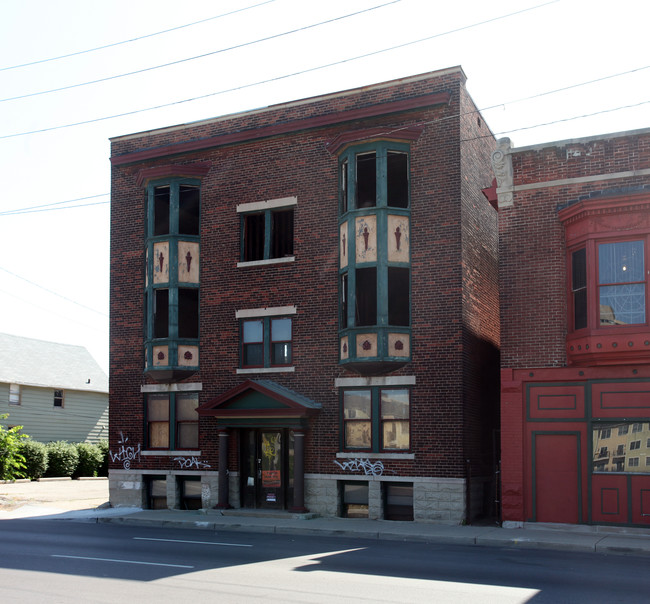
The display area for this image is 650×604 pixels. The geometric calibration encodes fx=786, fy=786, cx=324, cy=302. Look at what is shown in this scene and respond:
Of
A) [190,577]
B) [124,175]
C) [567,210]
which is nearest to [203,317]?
[124,175]

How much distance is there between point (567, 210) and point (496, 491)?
7.54 m

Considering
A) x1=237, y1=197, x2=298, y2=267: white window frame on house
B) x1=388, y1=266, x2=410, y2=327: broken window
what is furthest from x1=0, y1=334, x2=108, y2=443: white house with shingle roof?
x1=388, y1=266, x2=410, y2=327: broken window

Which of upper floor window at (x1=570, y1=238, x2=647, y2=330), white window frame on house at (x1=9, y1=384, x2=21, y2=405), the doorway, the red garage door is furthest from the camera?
white window frame on house at (x1=9, y1=384, x2=21, y2=405)

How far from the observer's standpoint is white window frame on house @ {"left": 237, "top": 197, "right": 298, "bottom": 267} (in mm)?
22656

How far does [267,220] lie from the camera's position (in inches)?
904

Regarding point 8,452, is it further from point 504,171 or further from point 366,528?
point 504,171

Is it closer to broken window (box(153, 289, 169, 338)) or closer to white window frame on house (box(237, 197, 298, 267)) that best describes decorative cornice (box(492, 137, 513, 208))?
white window frame on house (box(237, 197, 298, 267))

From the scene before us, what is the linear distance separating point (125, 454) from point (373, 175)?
11527 mm

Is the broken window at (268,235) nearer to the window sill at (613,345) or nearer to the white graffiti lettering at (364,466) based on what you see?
the white graffiti lettering at (364,466)

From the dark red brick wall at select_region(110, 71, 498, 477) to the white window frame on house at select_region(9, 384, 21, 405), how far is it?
1868 centimetres

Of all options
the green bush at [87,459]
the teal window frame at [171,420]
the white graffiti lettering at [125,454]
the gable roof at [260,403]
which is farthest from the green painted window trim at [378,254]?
the green bush at [87,459]

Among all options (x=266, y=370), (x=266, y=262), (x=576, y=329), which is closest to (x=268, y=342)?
(x=266, y=370)

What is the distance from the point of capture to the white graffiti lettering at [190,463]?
23094mm

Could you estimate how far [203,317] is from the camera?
77.8 feet
